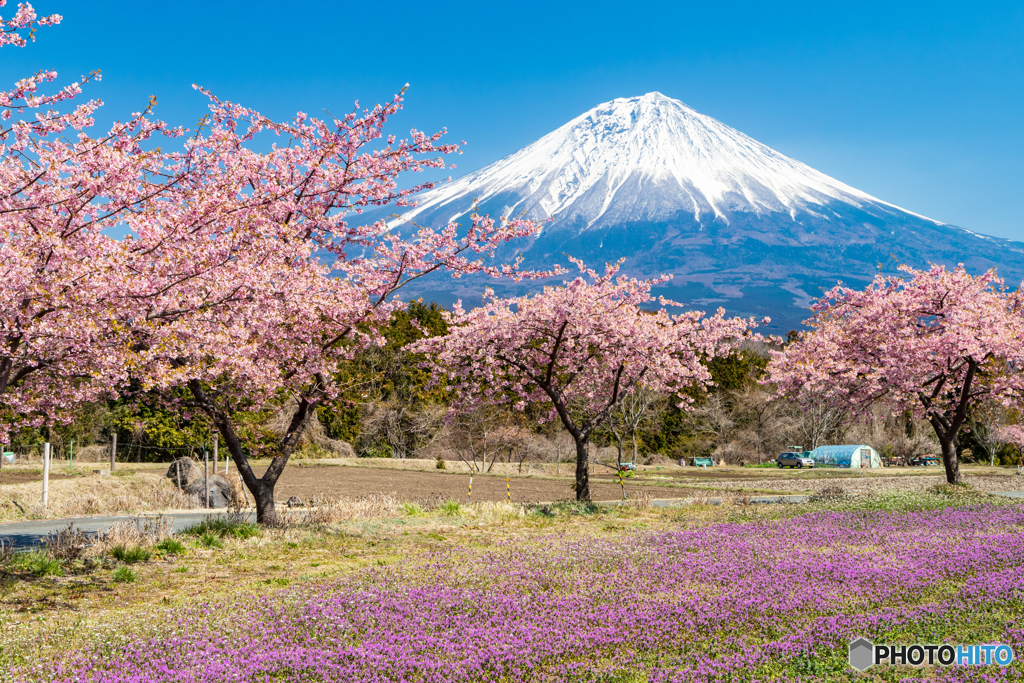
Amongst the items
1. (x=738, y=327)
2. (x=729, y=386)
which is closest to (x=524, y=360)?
(x=738, y=327)

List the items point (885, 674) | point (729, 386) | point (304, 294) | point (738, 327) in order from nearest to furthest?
point (885, 674)
point (304, 294)
point (738, 327)
point (729, 386)

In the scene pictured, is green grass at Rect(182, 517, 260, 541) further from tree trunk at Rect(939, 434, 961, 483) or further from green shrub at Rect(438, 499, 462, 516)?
tree trunk at Rect(939, 434, 961, 483)

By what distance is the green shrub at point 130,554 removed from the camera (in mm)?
11172

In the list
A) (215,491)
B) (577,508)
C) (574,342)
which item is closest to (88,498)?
(215,491)

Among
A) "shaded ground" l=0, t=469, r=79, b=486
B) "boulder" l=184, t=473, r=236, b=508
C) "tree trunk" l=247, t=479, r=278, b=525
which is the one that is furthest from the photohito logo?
Answer: "shaded ground" l=0, t=469, r=79, b=486

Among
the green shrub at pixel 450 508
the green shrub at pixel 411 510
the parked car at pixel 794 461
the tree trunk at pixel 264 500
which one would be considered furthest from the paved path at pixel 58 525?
the parked car at pixel 794 461

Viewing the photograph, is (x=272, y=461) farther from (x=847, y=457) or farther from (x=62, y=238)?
(x=847, y=457)

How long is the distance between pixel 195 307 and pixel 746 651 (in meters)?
8.45

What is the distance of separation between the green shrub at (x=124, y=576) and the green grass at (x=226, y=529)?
3.07 m

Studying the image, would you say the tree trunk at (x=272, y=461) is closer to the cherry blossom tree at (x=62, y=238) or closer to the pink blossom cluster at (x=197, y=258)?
the pink blossom cluster at (x=197, y=258)

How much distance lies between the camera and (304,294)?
1215cm

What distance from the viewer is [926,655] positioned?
5.96 meters

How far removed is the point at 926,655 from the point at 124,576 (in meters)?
9.81

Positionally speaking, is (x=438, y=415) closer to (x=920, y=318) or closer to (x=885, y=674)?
(x=920, y=318)
